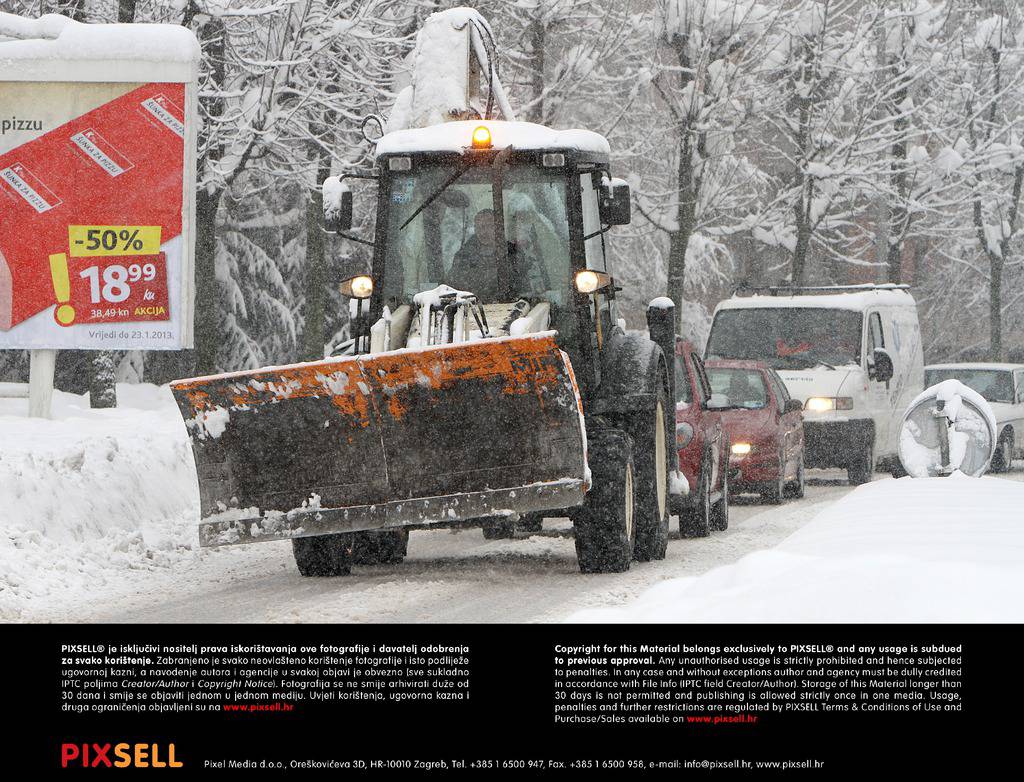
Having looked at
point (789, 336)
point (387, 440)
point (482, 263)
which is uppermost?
point (482, 263)

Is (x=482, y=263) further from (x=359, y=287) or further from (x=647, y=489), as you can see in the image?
(x=647, y=489)

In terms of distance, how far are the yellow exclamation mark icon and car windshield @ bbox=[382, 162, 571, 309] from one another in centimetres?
413

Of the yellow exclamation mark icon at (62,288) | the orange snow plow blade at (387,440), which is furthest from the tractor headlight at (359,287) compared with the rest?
the yellow exclamation mark icon at (62,288)

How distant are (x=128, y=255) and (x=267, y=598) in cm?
537

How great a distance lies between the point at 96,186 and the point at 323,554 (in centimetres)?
496

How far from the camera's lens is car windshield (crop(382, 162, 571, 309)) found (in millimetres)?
10312

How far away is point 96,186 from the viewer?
13438 millimetres

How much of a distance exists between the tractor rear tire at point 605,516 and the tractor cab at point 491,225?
94 centimetres

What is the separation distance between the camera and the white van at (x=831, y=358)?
1895 centimetres

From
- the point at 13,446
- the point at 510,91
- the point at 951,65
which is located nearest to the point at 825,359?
the point at 510,91

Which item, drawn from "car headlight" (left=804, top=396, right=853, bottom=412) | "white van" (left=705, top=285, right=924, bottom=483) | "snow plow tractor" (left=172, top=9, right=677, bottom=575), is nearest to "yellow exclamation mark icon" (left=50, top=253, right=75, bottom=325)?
"snow plow tractor" (left=172, top=9, right=677, bottom=575)

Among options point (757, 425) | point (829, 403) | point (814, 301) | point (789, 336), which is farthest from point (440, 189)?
point (814, 301)

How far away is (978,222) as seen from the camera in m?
34.2

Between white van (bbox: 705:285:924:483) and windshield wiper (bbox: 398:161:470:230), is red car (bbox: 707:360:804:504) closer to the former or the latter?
white van (bbox: 705:285:924:483)
